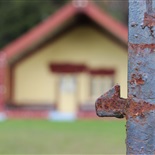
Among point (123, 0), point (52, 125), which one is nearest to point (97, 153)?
point (52, 125)

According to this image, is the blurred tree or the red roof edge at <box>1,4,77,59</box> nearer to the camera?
the red roof edge at <box>1,4,77,59</box>

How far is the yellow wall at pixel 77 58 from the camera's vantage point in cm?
1950

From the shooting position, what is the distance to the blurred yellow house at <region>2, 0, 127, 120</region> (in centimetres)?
1942

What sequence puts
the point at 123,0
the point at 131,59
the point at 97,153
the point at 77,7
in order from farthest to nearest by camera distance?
the point at 123,0
the point at 77,7
the point at 97,153
the point at 131,59

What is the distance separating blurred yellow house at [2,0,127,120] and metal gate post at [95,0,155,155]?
702 inches

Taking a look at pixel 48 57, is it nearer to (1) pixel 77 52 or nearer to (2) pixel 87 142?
(1) pixel 77 52

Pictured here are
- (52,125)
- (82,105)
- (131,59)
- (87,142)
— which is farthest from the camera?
(82,105)

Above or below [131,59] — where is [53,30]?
above

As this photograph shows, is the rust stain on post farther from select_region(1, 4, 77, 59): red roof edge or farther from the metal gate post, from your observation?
select_region(1, 4, 77, 59): red roof edge

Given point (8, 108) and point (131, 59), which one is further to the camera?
point (8, 108)

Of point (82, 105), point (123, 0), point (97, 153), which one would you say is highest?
point (123, 0)

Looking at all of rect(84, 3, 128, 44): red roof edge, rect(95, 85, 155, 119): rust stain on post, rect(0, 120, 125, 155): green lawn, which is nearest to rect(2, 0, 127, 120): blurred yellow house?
rect(84, 3, 128, 44): red roof edge

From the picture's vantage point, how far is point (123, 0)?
123 ft

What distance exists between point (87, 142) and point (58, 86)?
8822 mm
